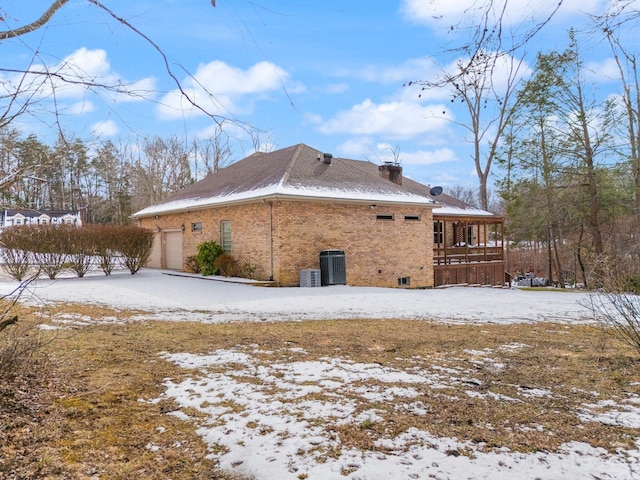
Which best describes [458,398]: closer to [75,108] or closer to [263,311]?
[75,108]

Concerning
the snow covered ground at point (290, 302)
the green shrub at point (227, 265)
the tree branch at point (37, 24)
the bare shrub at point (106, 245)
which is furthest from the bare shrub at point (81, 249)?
the tree branch at point (37, 24)

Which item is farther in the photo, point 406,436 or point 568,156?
point 568,156

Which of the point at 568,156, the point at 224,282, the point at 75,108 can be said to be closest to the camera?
the point at 75,108

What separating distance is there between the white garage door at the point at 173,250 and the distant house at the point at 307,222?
46mm

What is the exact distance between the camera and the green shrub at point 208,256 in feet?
55.4

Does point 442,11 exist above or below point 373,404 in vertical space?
above

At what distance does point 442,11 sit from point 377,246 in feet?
43.7

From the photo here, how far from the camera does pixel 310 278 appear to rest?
14266 millimetres

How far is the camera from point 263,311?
9.87 metres

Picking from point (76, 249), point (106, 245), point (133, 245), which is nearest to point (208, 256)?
point (133, 245)

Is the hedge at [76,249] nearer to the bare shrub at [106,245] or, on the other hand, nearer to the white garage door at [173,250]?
the bare shrub at [106,245]

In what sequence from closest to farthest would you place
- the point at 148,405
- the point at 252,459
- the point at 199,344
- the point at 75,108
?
the point at 252,459 → the point at 75,108 → the point at 148,405 → the point at 199,344

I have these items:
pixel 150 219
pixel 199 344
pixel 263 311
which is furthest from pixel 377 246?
pixel 150 219

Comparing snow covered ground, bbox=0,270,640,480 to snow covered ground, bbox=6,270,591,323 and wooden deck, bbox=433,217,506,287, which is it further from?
wooden deck, bbox=433,217,506,287
